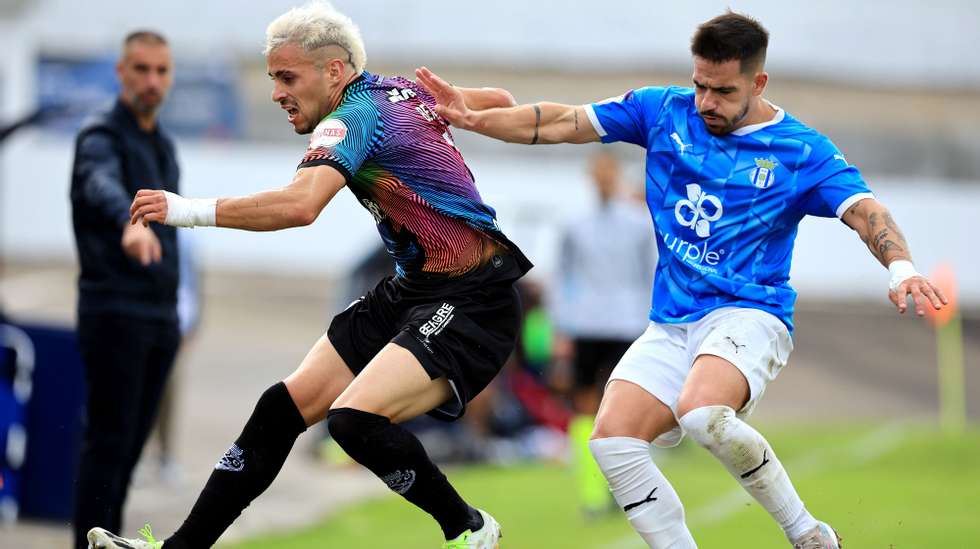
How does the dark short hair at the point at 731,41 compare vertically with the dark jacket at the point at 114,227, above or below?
above

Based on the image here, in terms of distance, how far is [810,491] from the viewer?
11.4m

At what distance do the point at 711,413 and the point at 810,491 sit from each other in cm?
629

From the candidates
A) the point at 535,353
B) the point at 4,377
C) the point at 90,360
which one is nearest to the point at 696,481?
the point at 535,353

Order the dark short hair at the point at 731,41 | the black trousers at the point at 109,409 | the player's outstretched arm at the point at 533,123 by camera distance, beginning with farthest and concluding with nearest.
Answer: the black trousers at the point at 109,409
the player's outstretched arm at the point at 533,123
the dark short hair at the point at 731,41

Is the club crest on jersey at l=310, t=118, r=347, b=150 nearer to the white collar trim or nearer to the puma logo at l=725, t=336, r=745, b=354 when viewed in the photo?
the white collar trim

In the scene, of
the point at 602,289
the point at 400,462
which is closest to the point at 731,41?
the point at 400,462

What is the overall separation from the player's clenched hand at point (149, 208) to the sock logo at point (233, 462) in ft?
3.59

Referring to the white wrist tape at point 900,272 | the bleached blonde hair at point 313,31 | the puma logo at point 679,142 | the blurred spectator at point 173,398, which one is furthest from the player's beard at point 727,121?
the blurred spectator at point 173,398

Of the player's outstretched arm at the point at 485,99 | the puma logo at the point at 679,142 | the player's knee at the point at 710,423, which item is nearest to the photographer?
the player's knee at the point at 710,423

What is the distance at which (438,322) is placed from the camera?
5645 mm

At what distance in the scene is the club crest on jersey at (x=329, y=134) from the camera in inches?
210

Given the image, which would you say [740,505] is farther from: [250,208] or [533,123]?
[250,208]

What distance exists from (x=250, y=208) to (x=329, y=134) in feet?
1.39

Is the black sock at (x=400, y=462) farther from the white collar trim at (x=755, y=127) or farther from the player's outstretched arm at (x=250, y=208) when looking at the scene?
the white collar trim at (x=755, y=127)
